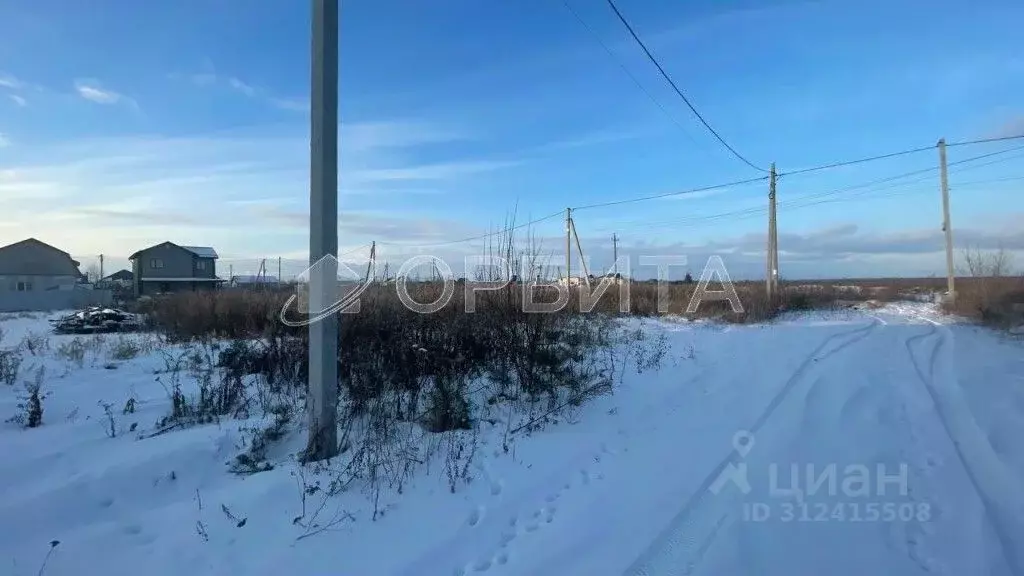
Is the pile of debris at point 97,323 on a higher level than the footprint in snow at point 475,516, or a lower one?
higher

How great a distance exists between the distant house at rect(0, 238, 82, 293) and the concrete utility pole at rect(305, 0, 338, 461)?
50.5 m

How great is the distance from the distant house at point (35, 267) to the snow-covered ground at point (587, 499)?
50005 mm

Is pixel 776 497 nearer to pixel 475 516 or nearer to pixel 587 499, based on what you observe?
pixel 587 499

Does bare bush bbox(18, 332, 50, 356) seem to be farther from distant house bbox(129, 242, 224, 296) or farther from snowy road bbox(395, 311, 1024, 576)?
distant house bbox(129, 242, 224, 296)

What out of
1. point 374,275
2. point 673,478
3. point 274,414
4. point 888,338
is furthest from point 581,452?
point 888,338

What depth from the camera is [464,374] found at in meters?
6.66

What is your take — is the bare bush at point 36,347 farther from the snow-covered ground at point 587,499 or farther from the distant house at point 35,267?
the distant house at point 35,267

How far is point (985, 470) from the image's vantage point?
13.3 ft

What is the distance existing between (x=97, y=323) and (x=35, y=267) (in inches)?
1617

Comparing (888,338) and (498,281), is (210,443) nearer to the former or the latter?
(498,281)

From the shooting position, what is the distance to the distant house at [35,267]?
43.3 m
